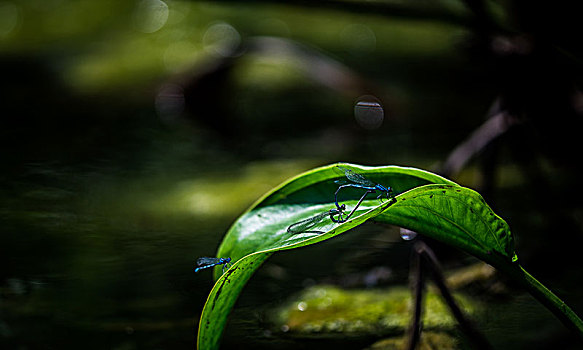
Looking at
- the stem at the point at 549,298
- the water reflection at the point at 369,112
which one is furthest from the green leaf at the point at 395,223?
the water reflection at the point at 369,112

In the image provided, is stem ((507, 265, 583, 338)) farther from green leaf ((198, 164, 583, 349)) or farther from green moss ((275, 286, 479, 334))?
green moss ((275, 286, 479, 334))

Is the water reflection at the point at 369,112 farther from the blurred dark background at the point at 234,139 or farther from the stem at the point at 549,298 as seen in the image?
the stem at the point at 549,298

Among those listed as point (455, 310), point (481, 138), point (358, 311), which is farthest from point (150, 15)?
point (455, 310)

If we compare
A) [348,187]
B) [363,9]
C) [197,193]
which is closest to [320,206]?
[348,187]

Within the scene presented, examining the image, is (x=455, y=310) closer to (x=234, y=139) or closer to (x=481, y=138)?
(x=481, y=138)

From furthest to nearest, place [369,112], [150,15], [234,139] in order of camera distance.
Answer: [150,15], [369,112], [234,139]

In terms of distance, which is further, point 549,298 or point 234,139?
point 234,139
